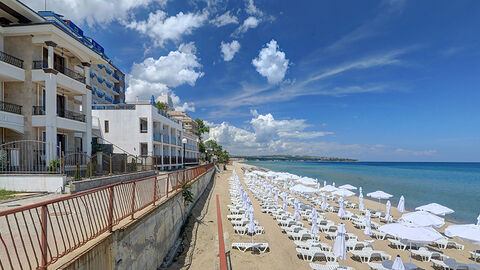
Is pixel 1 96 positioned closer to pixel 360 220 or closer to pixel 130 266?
pixel 130 266

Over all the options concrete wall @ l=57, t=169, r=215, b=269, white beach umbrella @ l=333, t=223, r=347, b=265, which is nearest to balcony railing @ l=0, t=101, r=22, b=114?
concrete wall @ l=57, t=169, r=215, b=269

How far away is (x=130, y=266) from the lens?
18.0ft

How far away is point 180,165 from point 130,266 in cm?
2902

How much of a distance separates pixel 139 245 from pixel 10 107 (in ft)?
42.5

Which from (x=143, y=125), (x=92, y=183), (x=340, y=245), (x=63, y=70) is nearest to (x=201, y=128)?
(x=143, y=125)

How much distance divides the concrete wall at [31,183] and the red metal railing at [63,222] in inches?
130

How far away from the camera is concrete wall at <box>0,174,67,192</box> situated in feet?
32.8

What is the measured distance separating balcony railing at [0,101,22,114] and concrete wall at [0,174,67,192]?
4807 mm

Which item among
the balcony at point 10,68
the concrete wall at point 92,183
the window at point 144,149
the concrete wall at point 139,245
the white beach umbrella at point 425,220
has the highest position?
the balcony at point 10,68

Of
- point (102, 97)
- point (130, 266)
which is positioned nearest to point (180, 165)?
point (102, 97)

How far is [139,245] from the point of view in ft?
19.7

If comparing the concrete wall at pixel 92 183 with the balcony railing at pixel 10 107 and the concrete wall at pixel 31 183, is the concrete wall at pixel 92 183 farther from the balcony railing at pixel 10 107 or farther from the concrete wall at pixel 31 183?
the balcony railing at pixel 10 107

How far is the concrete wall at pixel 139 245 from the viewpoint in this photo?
4.16 metres

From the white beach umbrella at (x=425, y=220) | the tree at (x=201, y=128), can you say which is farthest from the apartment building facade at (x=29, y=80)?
the tree at (x=201, y=128)
